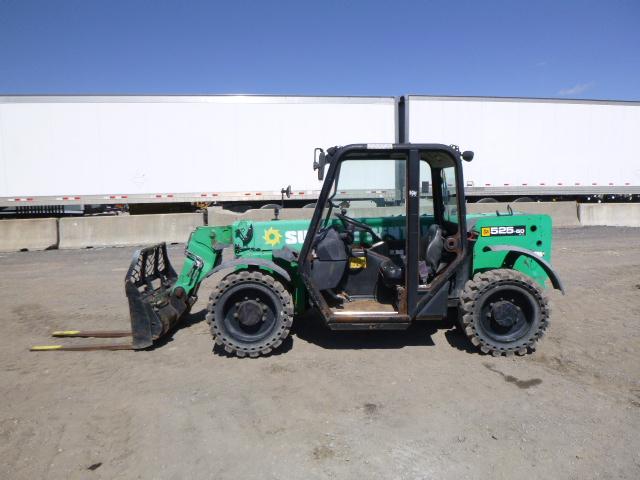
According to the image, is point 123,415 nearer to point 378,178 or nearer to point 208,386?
point 208,386

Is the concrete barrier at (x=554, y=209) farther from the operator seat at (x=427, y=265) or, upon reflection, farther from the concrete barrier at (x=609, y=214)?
the operator seat at (x=427, y=265)

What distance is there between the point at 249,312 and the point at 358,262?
1.25 metres

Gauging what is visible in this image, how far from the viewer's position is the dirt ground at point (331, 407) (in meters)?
2.66

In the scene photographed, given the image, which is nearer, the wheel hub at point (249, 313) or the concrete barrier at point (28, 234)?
the wheel hub at point (249, 313)

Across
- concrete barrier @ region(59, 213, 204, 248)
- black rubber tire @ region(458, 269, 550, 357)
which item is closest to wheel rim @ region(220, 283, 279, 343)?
black rubber tire @ region(458, 269, 550, 357)

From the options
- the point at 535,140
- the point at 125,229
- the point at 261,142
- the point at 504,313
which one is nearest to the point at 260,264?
the point at 504,313

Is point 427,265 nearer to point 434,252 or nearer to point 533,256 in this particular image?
point 434,252

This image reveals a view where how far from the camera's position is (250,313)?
4.21 m

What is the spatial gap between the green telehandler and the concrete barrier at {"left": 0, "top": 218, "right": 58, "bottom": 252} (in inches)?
350

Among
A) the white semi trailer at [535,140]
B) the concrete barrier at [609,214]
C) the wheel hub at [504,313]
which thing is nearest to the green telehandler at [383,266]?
the wheel hub at [504,313]

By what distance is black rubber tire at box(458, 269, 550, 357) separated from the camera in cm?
419

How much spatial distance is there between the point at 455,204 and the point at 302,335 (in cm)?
227

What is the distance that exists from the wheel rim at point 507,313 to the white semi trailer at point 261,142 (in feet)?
35.2

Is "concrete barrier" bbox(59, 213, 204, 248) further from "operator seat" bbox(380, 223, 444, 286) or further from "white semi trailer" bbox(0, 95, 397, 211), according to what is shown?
"operator seat" bbox(380, 223, 444, 286)
